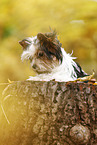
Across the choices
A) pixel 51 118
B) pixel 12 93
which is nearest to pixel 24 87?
pixel 12 93

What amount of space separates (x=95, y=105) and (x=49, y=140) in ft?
1.55

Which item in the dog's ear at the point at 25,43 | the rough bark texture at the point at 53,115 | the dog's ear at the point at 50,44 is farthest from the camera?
the dog's ear at the point at 25,43

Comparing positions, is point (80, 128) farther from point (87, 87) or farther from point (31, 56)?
point (31, 56)

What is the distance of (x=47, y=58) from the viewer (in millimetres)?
2225

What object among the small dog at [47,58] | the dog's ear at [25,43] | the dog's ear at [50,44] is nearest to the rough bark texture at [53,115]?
the small dog at [47,58]

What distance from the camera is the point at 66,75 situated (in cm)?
224

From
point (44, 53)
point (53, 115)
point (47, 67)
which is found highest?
point (44, 53)

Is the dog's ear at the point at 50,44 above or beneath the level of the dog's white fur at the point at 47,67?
above

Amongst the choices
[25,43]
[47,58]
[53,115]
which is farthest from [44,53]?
[53,115]

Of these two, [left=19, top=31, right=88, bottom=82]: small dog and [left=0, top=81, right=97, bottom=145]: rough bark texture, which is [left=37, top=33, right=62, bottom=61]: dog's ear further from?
[left=0, top=81, right=97, bottom=145]: rough bark texture

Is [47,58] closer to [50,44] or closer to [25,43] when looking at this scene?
[50,44]

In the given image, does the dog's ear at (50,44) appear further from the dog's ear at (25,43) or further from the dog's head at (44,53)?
the dog's ear at (25,43)

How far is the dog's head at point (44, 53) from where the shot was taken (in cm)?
221

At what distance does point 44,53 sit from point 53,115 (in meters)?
0.76
